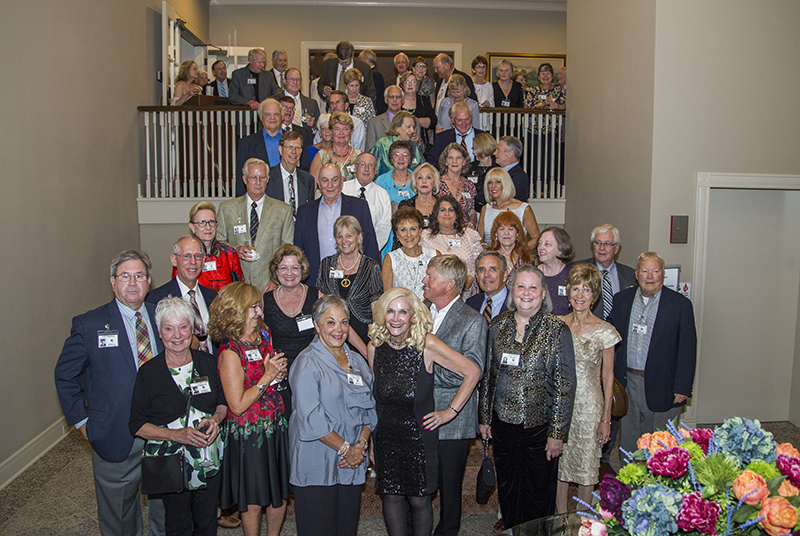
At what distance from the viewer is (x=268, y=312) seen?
342 centimetres

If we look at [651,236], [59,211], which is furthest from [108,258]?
→ [651,236]

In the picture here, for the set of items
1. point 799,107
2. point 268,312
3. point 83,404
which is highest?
point 799,107

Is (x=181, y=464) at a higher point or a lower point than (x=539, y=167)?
lower

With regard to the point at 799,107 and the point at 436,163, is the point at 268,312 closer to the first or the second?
the point at 436,163

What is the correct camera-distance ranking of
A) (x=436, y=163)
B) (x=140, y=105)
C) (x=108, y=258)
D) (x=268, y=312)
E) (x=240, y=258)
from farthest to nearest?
1. (x=140, y=105)
2. (x=108, y=258)
3. (x=436, y=163)
4. (x=240, y=258)
5. (x=268, y=312)

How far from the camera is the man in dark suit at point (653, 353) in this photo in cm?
384

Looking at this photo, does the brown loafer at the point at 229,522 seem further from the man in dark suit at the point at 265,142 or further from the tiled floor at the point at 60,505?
the man in dark suit at the point at 265,142

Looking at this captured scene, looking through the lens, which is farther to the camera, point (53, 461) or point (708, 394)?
point (708, 394)

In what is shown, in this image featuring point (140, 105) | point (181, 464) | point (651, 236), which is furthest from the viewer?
point (140, 105)

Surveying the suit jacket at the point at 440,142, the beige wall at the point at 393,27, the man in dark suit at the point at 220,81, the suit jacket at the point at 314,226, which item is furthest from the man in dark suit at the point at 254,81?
the suit jacket at the point at 314,226

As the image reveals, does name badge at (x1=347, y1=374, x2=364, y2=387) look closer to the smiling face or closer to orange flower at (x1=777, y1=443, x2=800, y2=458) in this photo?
the smiling face

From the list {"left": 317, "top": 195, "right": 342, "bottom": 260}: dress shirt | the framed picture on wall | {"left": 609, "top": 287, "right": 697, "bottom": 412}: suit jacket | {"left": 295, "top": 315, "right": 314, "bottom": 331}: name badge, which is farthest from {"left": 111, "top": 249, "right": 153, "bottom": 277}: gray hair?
the framed picture on wall

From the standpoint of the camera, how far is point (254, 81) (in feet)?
26.2

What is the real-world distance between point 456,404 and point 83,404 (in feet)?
6.14
